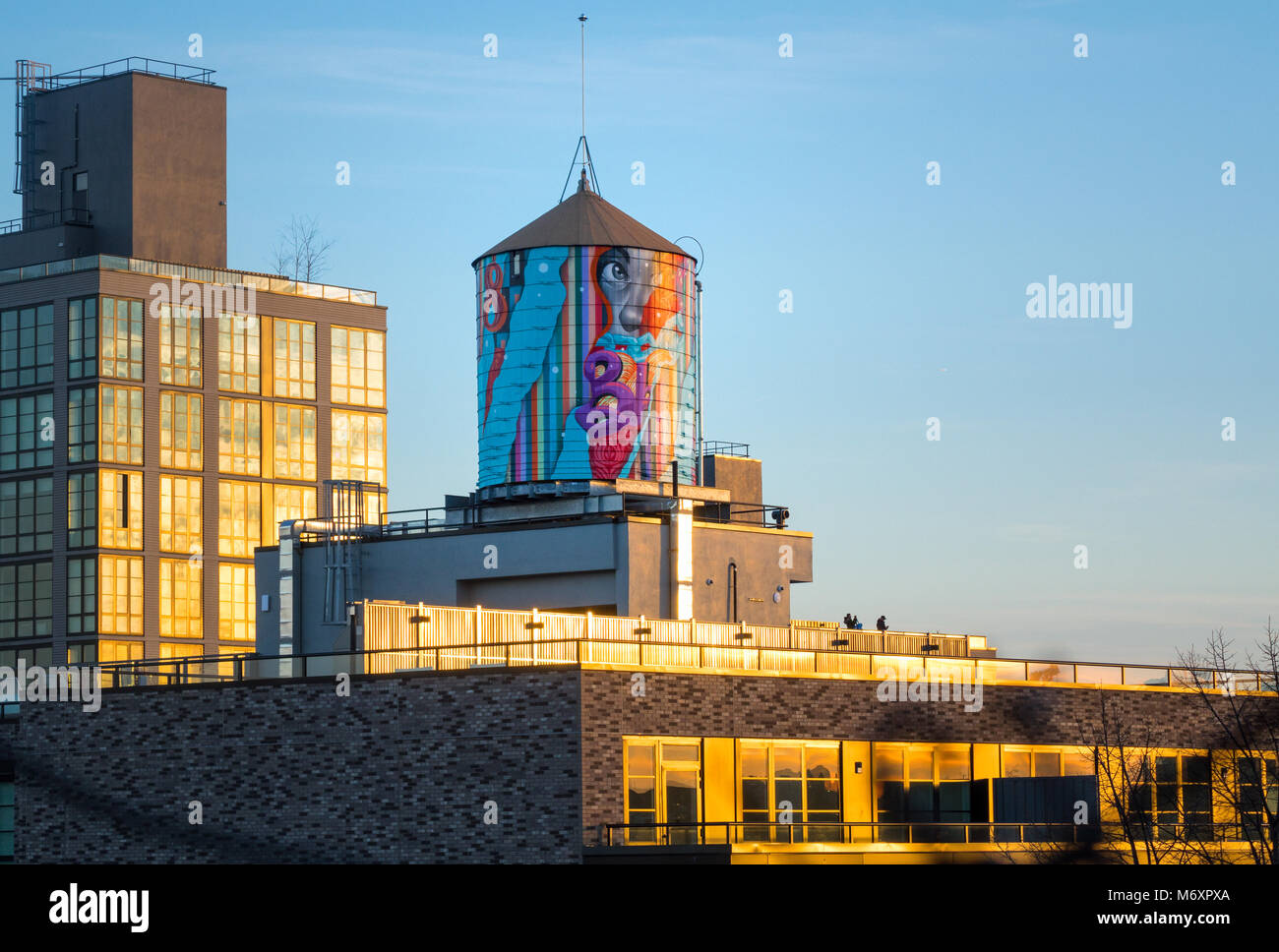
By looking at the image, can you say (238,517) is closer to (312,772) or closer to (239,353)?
(239,353)

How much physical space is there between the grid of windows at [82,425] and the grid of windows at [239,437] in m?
6.76

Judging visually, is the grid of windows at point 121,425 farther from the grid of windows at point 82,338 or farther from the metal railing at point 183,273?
the metal railing at point 183,273

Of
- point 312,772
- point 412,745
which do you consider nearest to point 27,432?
point 312,772

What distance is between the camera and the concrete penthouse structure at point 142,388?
318 ft

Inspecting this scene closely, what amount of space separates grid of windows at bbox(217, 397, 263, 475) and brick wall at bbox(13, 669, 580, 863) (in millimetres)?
47980

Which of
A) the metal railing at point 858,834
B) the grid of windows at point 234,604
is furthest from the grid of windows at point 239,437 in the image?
the metal railing at point 858,834

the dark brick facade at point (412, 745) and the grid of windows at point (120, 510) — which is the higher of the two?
the grid of windows at point (120, 510)

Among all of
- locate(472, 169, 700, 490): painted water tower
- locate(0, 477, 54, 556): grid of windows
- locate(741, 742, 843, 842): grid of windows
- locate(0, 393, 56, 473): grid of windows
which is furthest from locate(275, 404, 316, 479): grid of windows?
locate(741, 742, 843, 842): grid of windows

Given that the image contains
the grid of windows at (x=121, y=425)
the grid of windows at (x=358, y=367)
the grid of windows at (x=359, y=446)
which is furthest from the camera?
the grid of windows at (x=358, y=367)

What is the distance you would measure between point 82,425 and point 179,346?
6.30 metres

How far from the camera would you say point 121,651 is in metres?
96.2

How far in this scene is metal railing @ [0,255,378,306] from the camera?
97.2 meters
